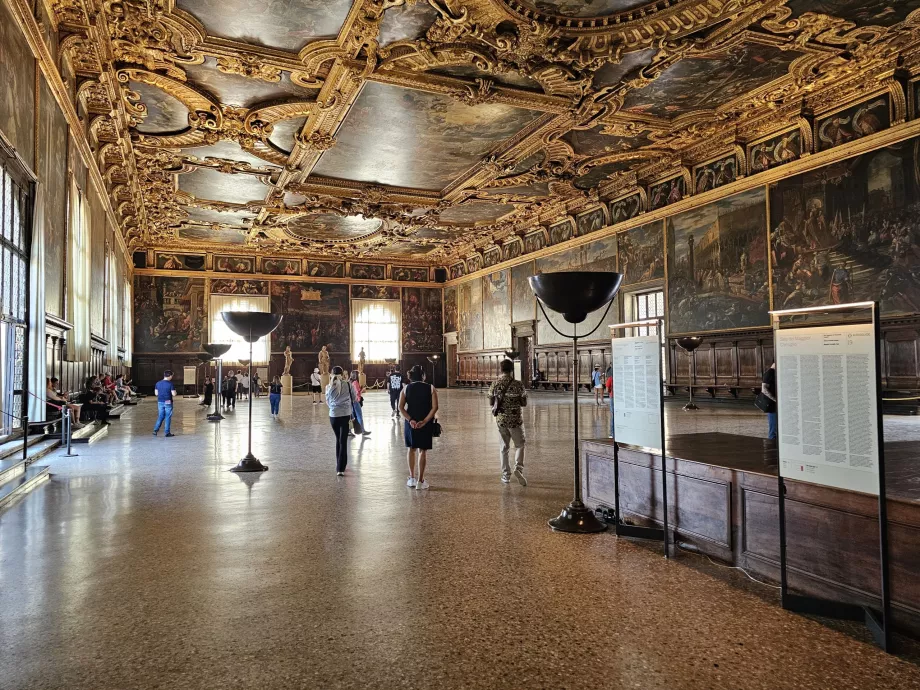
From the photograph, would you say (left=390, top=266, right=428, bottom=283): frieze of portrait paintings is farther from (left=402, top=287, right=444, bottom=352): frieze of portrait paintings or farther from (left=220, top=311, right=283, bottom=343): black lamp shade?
(left=220, top=311, right=283, bottom=343): black lamp shade

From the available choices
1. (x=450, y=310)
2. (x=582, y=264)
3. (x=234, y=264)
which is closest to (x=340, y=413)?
(x=582, y=264)

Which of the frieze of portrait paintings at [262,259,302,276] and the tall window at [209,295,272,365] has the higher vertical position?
the frieze of portrait paintings at [262,259,302,276]

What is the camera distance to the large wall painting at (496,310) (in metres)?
32.2

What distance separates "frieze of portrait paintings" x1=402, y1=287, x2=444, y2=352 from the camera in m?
39.3

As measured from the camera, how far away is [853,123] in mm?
15555

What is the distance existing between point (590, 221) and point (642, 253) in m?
3.90

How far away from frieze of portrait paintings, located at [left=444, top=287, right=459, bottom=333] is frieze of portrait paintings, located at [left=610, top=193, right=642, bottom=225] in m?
15.5

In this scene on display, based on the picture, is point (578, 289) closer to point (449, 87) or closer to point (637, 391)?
point (637, 391)

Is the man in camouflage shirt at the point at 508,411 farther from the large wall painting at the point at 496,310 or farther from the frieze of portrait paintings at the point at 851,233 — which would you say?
the large wall painting at the point at 496,310

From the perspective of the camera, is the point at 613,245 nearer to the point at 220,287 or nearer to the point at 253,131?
the point at 253,131

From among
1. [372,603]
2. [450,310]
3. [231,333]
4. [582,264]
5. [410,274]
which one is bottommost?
[372,603]

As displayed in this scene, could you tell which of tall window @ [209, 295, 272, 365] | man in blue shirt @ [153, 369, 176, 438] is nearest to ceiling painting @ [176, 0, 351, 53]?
man in blue shirt @ [153, 369, 176, 438]

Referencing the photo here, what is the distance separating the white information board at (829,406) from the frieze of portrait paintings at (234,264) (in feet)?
117

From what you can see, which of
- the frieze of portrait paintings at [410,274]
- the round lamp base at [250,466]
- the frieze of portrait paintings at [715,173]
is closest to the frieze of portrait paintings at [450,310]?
the frieze of portrait paintings at [410,274]
